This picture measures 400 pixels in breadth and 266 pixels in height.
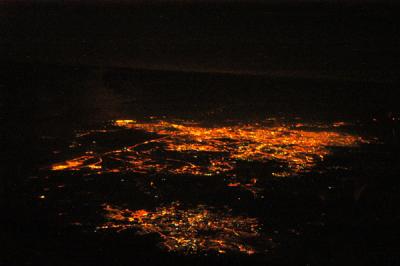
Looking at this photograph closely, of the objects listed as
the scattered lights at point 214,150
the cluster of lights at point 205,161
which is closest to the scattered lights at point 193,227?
the cluster of lights at point 205,161

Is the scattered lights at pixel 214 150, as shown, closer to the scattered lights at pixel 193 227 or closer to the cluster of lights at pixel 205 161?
the cluster of lights at pixel 205 161

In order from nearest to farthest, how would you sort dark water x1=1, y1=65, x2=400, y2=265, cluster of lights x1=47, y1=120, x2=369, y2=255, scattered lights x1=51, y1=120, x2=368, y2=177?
dark water x1=1, y1=65, x2=400, y2=265, cluster of lights x1=47, y1=120, x2=369, y2=255, scattered lights x1=51, y1=120, x2=368, y2=177

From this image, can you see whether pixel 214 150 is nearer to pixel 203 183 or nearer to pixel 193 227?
pixel 203 183

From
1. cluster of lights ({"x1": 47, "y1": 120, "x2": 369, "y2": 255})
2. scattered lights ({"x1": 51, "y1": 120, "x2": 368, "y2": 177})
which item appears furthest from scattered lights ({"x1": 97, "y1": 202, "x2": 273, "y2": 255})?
scattered lights ({"x1": 51, "y1": 120, "x2": 368, "y2": 177})

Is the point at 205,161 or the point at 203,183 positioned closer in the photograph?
the point at 203,183

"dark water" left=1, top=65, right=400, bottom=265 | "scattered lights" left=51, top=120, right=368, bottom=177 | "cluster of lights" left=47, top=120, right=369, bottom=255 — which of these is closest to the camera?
"dark water" left=1, top=65, right=400, bottom=265

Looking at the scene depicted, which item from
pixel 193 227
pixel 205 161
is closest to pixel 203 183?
pixel 205 161

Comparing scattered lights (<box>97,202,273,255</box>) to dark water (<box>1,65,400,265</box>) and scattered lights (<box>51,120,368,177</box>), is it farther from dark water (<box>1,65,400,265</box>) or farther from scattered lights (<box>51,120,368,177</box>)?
scattered lights (<box>51,120,368,177</box>)
